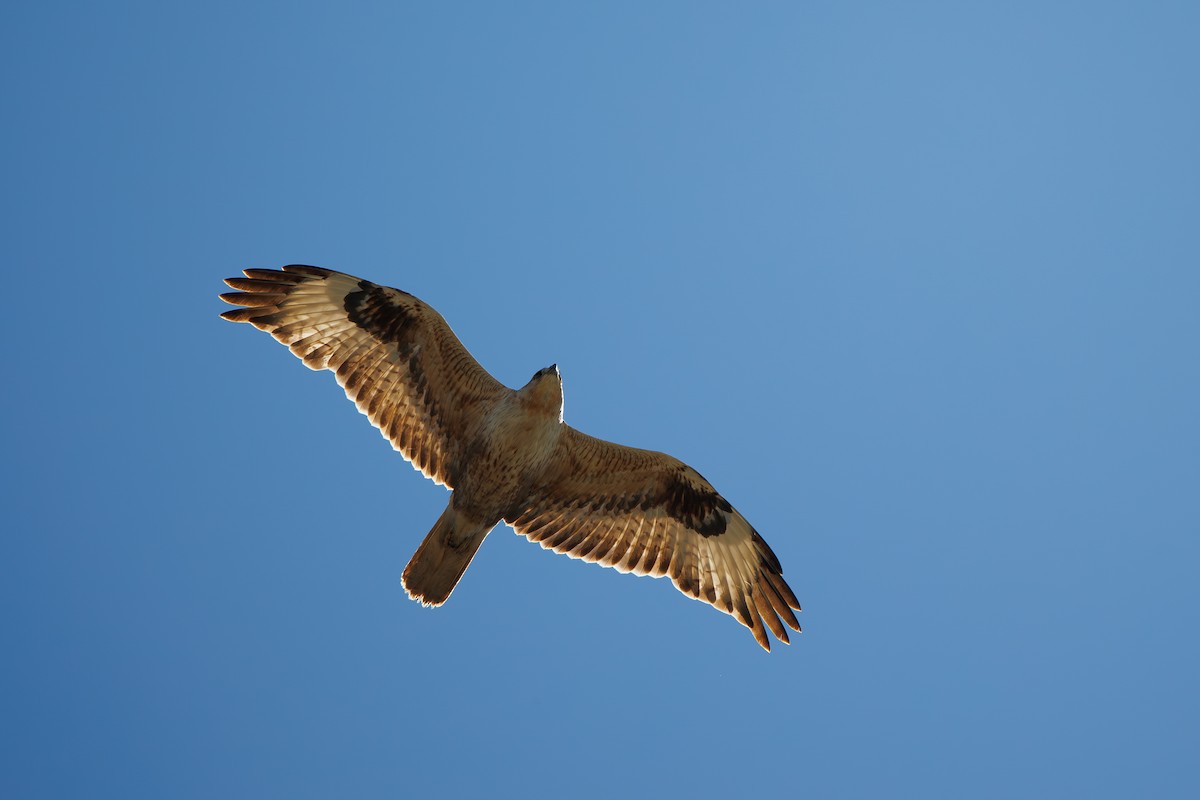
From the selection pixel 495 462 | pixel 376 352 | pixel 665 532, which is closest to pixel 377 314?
pixel 376 352

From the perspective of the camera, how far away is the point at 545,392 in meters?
9.07

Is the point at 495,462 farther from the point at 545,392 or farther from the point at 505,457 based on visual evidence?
the point at 545,392

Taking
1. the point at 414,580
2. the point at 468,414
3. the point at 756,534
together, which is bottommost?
the point at 414,580

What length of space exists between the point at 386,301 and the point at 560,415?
6.19 ft

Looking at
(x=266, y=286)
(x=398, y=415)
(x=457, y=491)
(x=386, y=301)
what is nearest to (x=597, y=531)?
(x=457, y=491)

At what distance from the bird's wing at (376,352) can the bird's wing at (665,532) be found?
96 centimetres

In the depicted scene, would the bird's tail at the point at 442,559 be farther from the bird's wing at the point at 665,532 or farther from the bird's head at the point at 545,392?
the bird's head at the point at 545,392

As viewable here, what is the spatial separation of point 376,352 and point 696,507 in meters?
3.24

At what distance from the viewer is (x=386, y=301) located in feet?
31.7

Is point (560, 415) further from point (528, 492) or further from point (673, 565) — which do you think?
point (673, 565)

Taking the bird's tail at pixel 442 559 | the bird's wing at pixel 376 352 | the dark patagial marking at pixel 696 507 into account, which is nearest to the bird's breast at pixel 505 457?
the bird's tail at pixel 442 559

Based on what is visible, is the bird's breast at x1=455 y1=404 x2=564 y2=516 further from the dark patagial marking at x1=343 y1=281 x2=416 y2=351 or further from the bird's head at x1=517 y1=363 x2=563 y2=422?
the dark patagial marking at x1=343 y1=281 x2=416 y2=351

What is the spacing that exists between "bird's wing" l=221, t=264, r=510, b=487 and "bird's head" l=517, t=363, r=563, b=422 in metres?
0.56

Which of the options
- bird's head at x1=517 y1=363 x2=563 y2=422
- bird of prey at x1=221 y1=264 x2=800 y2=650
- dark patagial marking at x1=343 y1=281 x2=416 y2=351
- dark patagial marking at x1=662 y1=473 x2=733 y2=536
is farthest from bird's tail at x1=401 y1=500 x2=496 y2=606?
dark patagial marking at x1=662 y1=473 x2=733 y2=536
